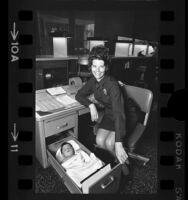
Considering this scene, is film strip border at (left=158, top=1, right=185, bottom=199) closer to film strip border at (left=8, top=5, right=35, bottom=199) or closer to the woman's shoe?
the woman's shoe

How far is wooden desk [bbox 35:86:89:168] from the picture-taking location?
1.30 metres

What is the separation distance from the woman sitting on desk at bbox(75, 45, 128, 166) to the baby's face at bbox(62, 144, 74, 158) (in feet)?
0.65

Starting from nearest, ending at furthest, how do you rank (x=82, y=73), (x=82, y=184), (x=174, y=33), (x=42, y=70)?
(x=174, y=33) < (x=82, y=184) < (x=42, y=70) < (x=82, y=73)

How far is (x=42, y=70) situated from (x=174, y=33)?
43.3 inches

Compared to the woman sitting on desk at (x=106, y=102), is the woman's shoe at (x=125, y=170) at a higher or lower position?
lower

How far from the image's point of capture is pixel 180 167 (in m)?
0.99

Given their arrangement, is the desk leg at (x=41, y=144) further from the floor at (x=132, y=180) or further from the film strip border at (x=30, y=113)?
the film strip border at (x=30, y=113)

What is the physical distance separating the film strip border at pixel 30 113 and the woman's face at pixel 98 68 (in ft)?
1.43

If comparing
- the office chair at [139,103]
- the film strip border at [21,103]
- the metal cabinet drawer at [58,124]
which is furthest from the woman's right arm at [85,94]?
the film strip border at [21,103]

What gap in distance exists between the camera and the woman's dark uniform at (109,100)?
126 centimetres

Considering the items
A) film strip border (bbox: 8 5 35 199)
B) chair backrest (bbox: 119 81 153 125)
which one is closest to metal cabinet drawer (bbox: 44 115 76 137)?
film strip border (bbox: 8 5 35 199)

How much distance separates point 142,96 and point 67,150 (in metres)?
0.63
